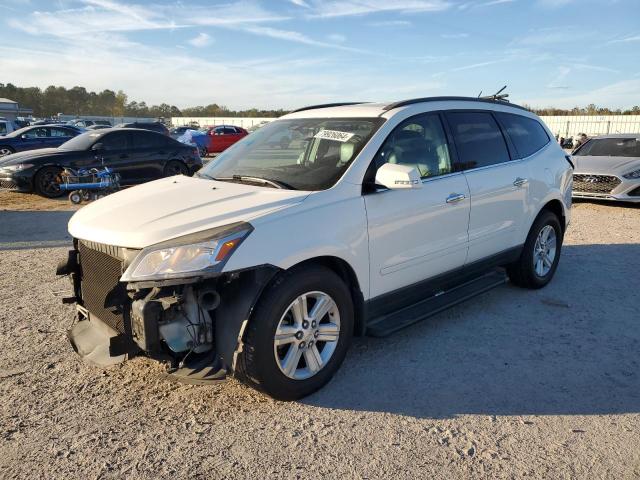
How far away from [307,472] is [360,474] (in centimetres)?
27

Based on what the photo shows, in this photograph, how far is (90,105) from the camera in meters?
96.3

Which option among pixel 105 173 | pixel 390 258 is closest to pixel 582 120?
pixel 105 173

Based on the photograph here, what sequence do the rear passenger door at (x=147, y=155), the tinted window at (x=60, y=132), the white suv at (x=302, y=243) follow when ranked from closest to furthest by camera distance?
the white suv at (x=302, y=243) → the rear passenger door at (x=147, y=155) → the tinted window at (x=60, y=132)

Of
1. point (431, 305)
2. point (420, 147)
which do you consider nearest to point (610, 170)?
point (420, 147)

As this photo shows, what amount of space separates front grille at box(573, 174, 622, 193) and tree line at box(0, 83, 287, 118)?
224 feet

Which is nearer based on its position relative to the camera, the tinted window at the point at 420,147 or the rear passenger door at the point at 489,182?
the tinted window at the point at 420,147

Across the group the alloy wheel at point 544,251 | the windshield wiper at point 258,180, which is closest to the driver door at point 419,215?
the windshield wiper at point 258,180

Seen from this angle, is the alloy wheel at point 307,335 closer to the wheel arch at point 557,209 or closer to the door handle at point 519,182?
the door handle at point 519,182

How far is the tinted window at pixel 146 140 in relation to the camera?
1248 cm

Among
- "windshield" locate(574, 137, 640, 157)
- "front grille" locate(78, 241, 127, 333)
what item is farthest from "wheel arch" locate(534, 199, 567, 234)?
"windshield" locate(574, 137, 640, 157)

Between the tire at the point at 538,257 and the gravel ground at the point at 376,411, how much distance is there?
0.65 m

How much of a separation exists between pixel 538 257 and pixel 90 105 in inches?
4112

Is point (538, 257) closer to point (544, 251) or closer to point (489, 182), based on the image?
point (544, 251)

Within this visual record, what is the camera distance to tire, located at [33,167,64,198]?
37.6ft
